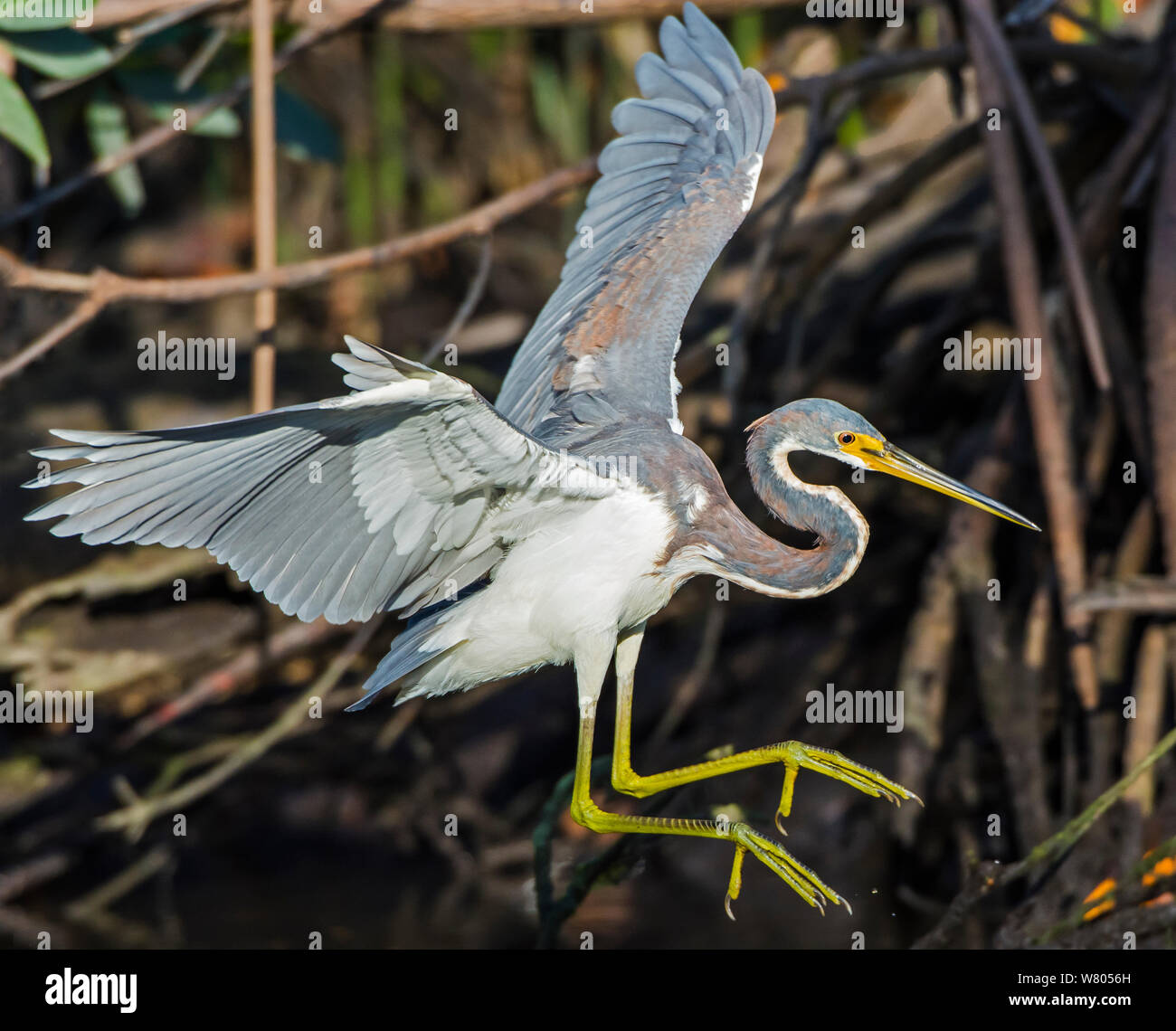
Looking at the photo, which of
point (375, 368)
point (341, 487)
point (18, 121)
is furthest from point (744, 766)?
point (18, 121)

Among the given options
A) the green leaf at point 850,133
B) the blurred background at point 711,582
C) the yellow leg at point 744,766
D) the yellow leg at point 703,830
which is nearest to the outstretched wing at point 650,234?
the blurred background at point 711,582

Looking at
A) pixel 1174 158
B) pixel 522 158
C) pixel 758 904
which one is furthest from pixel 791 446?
pixel 522 158

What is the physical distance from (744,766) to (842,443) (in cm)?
67

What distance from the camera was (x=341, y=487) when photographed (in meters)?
2.41

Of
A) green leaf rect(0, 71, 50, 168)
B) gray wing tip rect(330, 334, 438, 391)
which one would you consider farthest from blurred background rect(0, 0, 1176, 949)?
gray wing tip rect(330, 334, 438, 391)

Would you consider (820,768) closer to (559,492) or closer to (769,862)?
(769,862)

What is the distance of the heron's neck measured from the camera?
266 cm

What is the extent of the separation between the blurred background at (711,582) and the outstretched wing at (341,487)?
2.36 feet

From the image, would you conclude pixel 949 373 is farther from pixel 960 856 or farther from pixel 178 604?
pixel 178 604

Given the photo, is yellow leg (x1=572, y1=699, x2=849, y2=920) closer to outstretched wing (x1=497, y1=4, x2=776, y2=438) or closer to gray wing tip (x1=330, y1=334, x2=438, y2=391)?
outstretched wing (x1=497, y1=4, x2=776, y2=438)

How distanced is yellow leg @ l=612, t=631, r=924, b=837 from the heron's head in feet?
1.76

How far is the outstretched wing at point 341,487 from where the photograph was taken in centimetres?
211

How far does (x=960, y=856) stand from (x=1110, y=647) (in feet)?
2.77
